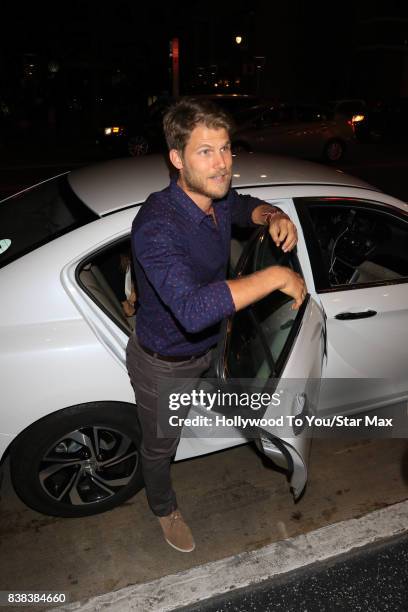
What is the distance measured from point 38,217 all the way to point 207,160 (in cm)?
107

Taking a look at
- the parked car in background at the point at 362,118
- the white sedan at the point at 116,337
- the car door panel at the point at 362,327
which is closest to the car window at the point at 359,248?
the car door panel at the point at 362,327

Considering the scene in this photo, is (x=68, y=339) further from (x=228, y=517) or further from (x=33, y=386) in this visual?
(x=228, y=517)

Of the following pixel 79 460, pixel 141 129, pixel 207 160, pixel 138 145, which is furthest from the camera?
pixel 138 145

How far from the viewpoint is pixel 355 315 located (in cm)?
244

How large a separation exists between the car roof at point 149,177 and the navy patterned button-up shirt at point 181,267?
429 mm

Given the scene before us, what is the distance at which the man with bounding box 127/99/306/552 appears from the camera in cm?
150

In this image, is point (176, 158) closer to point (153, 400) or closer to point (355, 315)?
point (153, 400)

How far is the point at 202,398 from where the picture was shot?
221cm

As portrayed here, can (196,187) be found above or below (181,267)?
above

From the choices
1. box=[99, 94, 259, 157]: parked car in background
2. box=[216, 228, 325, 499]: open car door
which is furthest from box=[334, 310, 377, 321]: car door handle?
box=[99, 94, 259, 157]: parked car in background

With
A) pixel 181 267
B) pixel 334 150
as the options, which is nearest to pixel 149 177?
pixel 181 267

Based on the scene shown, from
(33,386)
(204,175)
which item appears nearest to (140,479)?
(33,386)

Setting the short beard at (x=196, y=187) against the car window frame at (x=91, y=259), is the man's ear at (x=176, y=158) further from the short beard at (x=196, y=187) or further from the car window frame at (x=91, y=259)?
the car window frame at (x=91, y=259)

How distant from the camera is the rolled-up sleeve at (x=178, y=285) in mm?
1474
